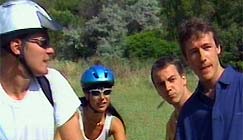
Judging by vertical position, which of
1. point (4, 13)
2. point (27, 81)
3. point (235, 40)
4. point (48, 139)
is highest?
point (4, 13)

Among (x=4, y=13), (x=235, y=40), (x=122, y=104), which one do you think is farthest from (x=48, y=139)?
(x=235, y=40)

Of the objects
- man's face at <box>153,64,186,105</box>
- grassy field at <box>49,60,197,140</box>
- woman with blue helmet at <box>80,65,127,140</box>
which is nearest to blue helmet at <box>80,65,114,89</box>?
woman with blue helmet at <box>80,65,127,140</box>

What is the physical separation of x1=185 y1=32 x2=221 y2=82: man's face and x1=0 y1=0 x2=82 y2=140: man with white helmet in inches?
24.7

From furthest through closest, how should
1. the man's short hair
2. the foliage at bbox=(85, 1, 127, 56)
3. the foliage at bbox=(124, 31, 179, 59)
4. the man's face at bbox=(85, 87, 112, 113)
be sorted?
1. the foliage at bbox=(85, 1, 127, 56)
2. the foliage at bbox=(124, 31, 179, 59)
3. the man's face at bbox=(85, 87, 112, 113)
4. the man's short hair

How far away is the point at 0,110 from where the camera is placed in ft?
12.0

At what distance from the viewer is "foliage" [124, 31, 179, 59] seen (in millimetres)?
34794

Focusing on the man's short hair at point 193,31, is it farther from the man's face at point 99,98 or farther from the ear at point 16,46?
the man's face at point 99,98

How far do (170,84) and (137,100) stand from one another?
14.4 meters

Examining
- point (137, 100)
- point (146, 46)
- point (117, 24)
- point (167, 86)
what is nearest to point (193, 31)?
point (167, 86)

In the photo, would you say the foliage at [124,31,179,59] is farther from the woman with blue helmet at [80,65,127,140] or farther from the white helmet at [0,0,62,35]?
the white helmet at [0,0,62,35]

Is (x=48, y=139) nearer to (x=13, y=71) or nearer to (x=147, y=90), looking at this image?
(x=13, y=71)

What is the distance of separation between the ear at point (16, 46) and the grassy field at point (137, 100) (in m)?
8.36

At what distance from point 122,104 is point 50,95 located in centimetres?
1364

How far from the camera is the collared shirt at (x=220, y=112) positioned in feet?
12.4
